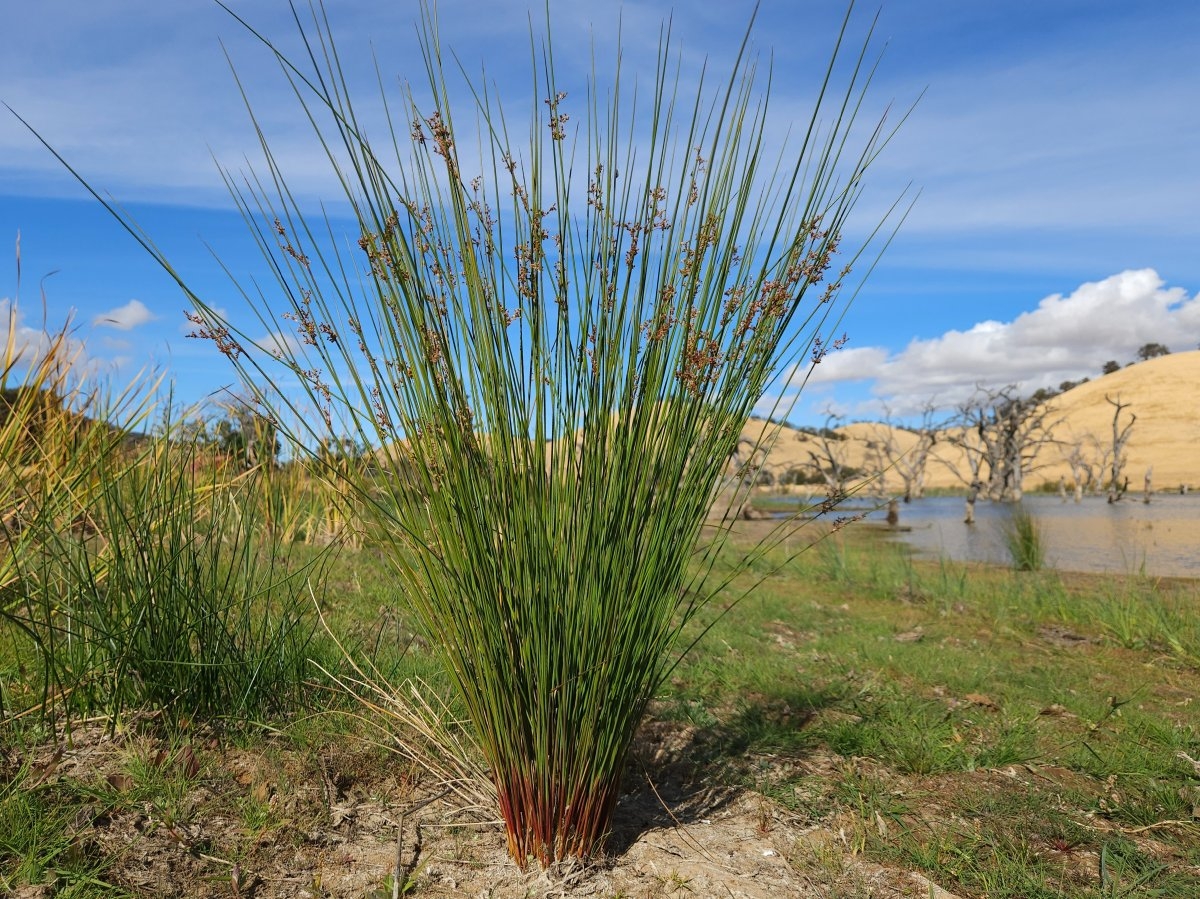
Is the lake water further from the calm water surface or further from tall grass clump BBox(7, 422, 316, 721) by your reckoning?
tall grass clump BBox(7, 422, 316, 721)

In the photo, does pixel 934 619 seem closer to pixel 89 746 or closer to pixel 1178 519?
pixel 89 746

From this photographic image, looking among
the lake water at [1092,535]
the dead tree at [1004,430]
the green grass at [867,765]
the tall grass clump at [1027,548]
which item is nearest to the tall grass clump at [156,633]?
the green grass at [867,765]

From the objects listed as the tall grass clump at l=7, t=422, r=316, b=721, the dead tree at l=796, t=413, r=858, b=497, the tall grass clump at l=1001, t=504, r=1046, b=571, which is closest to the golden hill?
the dead tree at l=796, t=413, r=858, b=497

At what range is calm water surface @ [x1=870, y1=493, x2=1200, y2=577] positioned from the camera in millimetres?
11430

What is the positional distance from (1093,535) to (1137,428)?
31.8m

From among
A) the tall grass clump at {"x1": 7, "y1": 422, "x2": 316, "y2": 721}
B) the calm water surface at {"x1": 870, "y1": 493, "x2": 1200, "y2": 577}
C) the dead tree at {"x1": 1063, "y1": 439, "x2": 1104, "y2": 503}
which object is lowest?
the calm water surface at {"x1": 870, "y1": 493, "x2": 1200, "y2": 577}

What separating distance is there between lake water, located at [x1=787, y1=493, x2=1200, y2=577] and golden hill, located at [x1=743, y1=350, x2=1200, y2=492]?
9805 mm

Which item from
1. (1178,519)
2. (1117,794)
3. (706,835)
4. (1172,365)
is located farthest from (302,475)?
(1172,365)

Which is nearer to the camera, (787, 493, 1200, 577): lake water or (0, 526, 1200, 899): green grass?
(0, 526, 1200, 899): green grass

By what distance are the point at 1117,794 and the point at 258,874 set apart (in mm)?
2717

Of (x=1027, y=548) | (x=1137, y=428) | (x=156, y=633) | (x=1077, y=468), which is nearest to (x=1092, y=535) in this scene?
(x=1027, y=548)

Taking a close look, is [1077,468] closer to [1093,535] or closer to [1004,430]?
[1004,430]

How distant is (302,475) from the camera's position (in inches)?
279

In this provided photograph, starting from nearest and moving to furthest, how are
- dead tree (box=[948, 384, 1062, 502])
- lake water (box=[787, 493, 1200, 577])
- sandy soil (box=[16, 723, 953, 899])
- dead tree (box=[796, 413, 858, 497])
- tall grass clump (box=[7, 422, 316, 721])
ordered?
1. sandy soil (box=[16, 723, 953, 899])
2. tall grass clump (box=[7, 422, 316, 721])
3. dead tree (box=[796, 413, 858, 497])
4. lake water (box=[787, 493, 1200, 577])
5. dead tree (box=[948, 384, 1062, 502])
